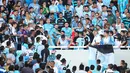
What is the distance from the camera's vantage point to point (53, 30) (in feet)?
69.5

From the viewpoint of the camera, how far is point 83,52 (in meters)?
20.3

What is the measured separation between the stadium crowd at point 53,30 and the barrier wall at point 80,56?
220 mm

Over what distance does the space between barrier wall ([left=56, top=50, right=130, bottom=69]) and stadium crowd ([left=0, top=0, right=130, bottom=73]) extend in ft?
0.72

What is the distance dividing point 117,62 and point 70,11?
373 cm

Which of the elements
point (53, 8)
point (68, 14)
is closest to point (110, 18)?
point (68, 14)

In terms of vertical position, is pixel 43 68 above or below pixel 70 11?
below

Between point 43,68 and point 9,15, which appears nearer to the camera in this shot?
point 43,68

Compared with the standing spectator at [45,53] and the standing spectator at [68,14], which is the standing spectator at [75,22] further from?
the standing spectator at [45,53]

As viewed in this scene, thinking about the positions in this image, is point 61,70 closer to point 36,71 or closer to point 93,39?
point 36,71

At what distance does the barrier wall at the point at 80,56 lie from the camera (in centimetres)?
2034

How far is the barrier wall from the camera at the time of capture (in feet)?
66.7

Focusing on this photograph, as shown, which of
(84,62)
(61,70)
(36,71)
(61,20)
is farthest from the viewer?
(61,20)

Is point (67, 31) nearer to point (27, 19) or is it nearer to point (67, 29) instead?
point (67, 29)

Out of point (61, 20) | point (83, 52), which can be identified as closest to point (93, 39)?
point (83, 52)
